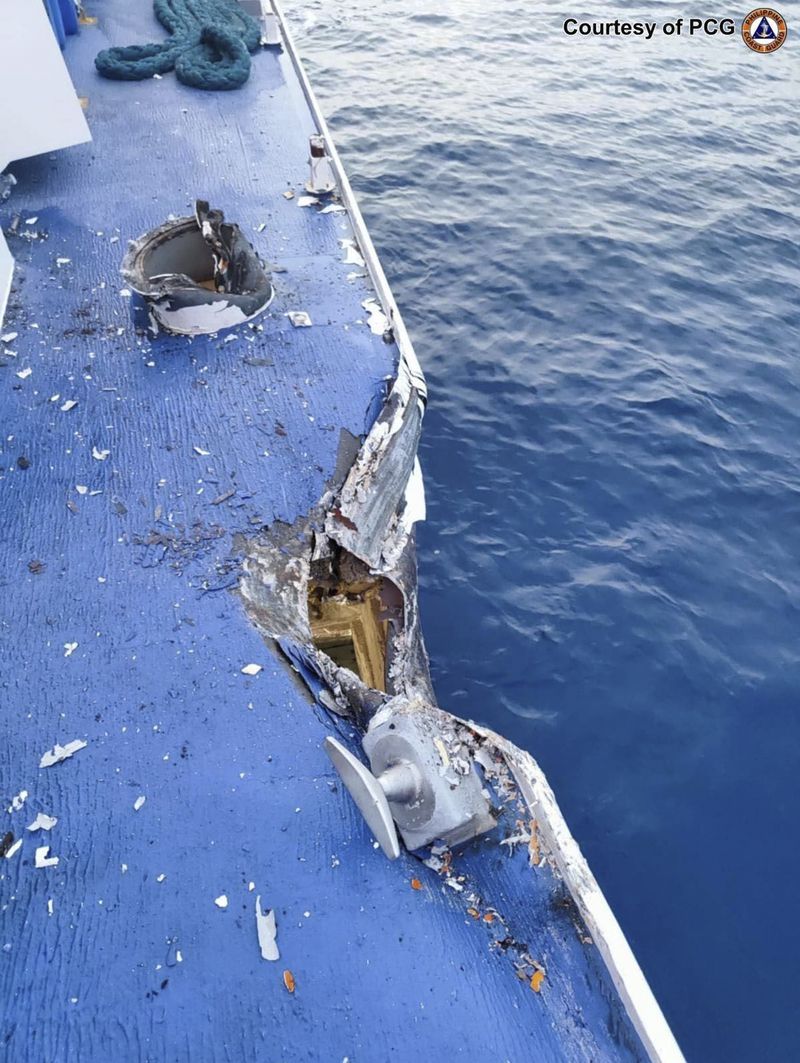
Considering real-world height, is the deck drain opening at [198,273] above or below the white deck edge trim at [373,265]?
above

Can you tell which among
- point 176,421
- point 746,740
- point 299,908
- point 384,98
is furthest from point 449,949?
point 384,98

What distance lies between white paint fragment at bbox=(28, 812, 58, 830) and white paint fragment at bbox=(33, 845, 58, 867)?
9 centimetres

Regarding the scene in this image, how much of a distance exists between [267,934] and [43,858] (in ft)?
3.42

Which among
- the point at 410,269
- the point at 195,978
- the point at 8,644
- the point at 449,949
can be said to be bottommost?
the point at 410,269

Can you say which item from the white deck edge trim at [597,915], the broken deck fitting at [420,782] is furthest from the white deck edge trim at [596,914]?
the broken deck fitting at [420,782]

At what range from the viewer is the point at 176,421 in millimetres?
5363

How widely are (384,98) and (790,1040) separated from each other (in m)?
13.1

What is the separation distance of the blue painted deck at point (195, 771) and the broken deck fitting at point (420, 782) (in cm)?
17

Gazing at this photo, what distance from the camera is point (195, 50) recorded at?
386 inches

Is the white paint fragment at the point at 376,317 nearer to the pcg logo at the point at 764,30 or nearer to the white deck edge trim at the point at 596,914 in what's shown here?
the white deck edge trim at the point at 596,914

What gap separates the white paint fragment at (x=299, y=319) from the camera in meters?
6.10

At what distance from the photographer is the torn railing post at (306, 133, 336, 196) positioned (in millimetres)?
7215

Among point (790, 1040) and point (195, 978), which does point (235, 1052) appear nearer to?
point (195, 978)

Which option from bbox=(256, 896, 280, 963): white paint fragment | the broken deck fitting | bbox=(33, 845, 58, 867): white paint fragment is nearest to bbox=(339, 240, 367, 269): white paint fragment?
the broken deck fitting
